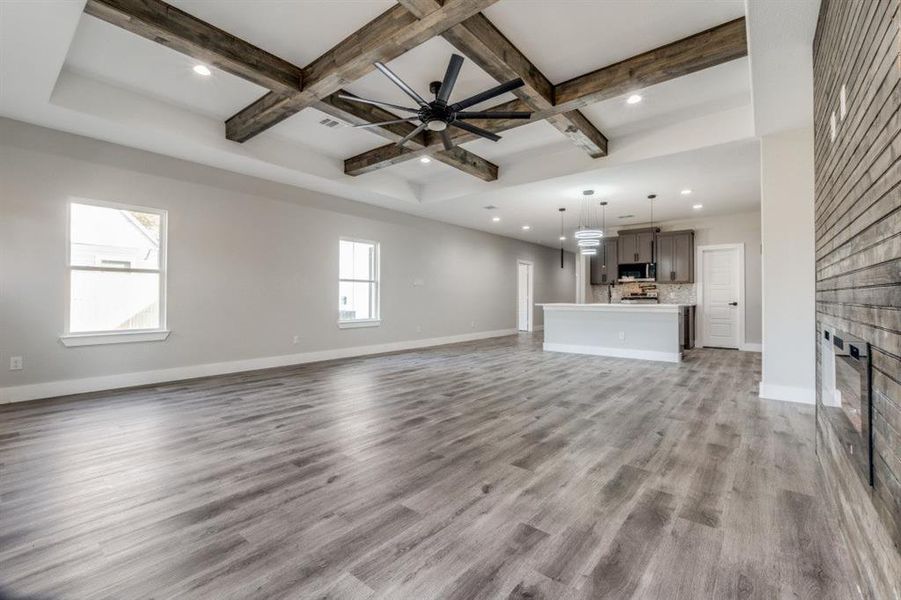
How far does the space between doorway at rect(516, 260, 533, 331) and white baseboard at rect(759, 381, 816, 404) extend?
7748 millimetres

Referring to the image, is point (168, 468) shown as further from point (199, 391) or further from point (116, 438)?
point (199, 391)

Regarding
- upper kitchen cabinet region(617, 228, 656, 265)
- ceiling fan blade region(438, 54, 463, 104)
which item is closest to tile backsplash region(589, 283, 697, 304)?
upper kitchen cabinet region(617, 228, 656, 265)

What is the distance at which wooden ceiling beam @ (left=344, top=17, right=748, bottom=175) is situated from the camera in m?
2.95

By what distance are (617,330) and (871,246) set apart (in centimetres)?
579

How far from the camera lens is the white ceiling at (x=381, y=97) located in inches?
113

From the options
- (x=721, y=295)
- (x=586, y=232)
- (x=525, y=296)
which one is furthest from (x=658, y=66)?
(x=525, y=296)

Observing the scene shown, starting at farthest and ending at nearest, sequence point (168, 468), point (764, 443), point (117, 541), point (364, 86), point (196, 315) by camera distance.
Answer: point (196, 315)
point (364, 86)
point (764, 443)
point (168, 468)
point (117, 541)

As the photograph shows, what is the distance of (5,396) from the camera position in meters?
3.87

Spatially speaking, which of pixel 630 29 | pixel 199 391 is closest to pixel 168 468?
pixel 199 391

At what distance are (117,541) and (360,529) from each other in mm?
1010

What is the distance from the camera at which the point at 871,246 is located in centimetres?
135

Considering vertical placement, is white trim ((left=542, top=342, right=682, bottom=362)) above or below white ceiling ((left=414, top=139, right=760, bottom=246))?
below

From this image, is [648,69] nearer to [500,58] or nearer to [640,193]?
[500,58]

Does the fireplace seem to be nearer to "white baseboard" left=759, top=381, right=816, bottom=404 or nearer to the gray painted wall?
"white baseboard" left=759, top=381, right=816, bottom=404
